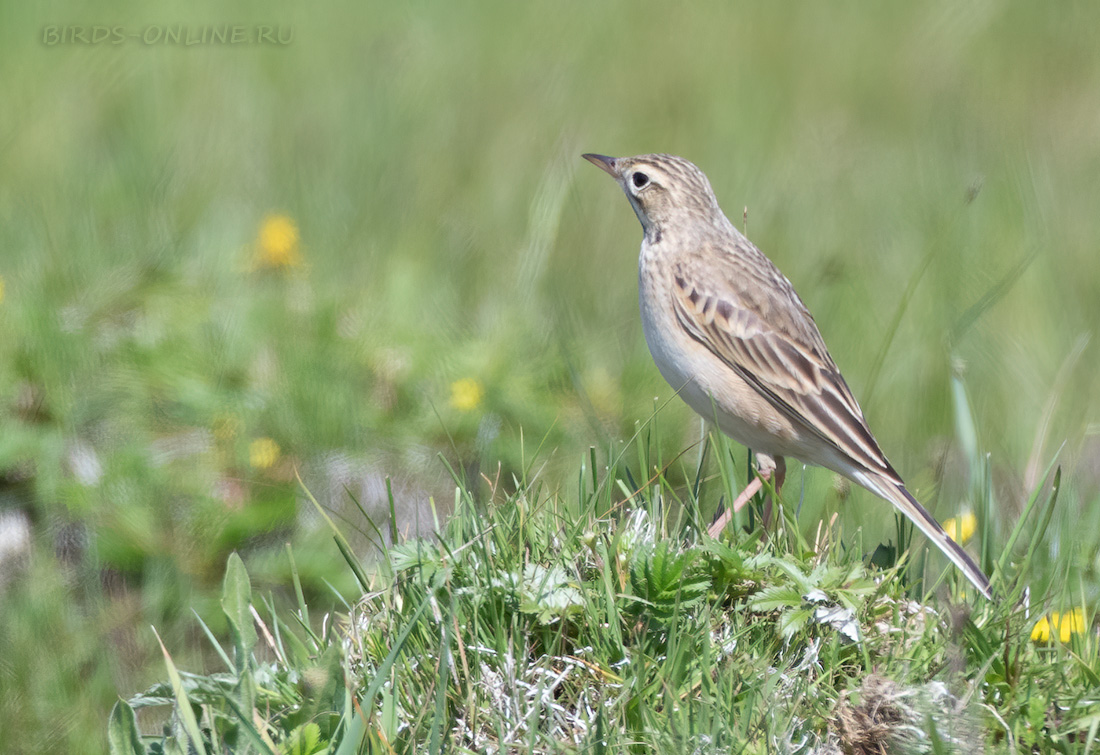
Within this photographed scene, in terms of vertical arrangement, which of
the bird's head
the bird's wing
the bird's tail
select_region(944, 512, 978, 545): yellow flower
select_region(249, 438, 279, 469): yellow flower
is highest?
the bird's head

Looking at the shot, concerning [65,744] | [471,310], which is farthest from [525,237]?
[65,744]

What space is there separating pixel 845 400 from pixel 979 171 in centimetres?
526

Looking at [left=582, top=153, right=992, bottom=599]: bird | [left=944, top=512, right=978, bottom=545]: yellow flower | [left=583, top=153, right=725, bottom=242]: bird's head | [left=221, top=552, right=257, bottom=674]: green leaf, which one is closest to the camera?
[left=221, top=552, right=257, bottom=674]: green leaf

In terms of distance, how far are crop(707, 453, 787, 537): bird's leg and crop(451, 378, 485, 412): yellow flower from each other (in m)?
1.42

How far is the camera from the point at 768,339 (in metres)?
4.95

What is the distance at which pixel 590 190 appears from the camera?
374 inches

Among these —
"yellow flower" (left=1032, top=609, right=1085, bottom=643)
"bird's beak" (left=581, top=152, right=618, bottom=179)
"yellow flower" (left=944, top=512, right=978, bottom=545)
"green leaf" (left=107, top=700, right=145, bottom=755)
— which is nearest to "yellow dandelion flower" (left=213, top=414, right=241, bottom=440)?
"bird's beak" (left=581, top=152, right=618, bottom=179)

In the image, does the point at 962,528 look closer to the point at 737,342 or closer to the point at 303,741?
the point at 737,342

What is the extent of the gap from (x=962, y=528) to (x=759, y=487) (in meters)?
0.82

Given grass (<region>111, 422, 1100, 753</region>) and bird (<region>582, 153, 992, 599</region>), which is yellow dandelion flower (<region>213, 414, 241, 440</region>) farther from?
grass (<region>111, 422, 1100, 753</region>)

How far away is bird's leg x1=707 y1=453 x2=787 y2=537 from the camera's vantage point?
151 inches

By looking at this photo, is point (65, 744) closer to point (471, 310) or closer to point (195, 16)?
point (471, 310)

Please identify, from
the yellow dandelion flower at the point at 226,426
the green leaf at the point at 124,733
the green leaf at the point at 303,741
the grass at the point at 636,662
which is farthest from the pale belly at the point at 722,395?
the green leaf at the point at 124,733

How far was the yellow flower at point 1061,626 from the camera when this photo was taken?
332 cm
